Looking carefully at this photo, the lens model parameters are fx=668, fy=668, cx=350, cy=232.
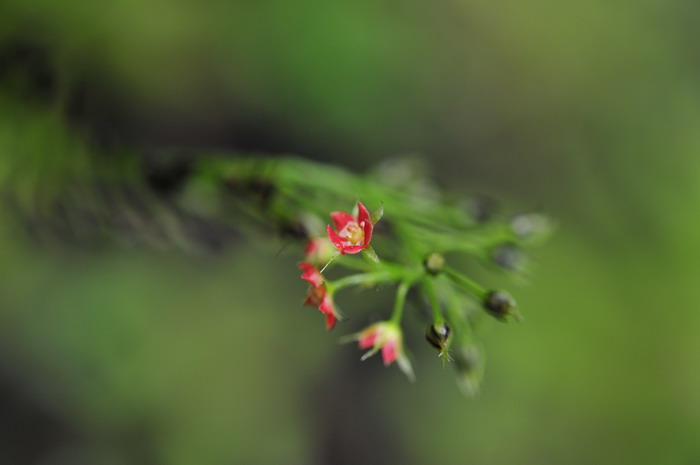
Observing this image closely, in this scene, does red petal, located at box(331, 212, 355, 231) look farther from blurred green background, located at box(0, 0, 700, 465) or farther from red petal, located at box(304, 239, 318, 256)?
blurred green background, located at box(0, 0, 700, 465)

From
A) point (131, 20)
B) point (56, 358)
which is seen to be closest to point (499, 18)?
point (131, 20)

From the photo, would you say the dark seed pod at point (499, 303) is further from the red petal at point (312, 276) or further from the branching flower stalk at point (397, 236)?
the red petal at point (312, 276)

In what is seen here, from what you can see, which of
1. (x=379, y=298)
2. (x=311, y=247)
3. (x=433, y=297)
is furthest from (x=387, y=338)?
(x=379, y=298)

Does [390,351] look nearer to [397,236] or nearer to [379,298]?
[397,236]

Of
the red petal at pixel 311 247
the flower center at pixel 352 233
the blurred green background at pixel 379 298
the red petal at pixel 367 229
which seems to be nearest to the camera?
the red petal at pixel 367 229

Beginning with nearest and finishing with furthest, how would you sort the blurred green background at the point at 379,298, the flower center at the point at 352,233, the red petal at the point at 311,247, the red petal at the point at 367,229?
the red petal at the point at 367,229 < the flower center at the point at 352,233 < the red petal at the point at 311,247 < the blurred green background at the point at 379,298

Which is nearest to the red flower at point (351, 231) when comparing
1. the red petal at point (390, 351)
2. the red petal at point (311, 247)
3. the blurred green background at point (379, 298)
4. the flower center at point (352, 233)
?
the flower center at point (352, 233)

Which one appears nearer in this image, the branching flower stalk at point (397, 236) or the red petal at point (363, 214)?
the red petal at point (363, 214)

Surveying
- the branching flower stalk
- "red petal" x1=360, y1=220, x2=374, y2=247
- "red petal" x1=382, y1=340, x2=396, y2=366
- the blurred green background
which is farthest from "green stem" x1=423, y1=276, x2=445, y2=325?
the blurred green background


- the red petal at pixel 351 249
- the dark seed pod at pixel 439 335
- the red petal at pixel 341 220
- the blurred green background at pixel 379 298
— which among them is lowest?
the dark seed pod at pixel 439 335
